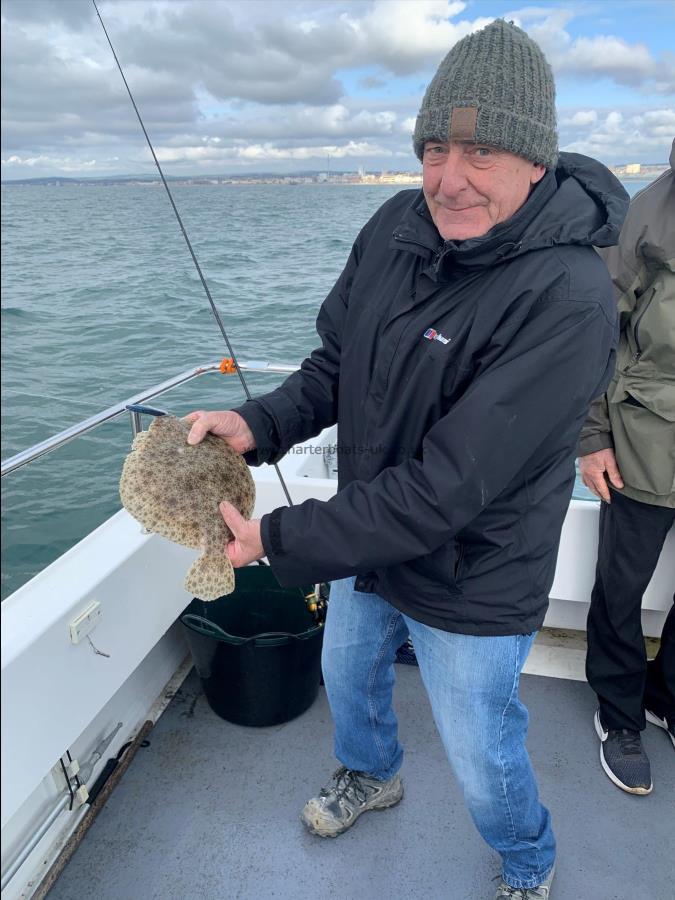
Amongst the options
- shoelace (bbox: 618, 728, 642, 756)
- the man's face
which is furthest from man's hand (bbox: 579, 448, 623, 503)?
the man's face

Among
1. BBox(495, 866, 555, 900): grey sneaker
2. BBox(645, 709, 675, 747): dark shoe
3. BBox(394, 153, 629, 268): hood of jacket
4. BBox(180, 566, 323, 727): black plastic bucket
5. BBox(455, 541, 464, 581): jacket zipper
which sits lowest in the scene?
BBox(645, 709, 675, 747): dark shoe

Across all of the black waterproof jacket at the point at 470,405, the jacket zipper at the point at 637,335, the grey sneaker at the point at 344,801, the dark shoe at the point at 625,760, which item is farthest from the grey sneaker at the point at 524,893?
the jacket zipper at the point at 637,335

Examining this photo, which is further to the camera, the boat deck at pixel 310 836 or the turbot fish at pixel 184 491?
the boat deck at pixel 310 836

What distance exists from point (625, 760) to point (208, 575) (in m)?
1.97

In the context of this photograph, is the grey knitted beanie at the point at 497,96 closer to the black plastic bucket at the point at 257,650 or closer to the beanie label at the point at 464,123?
the beanie label at the point at 464,123

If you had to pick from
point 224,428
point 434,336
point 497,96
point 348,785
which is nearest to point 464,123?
point 497,96

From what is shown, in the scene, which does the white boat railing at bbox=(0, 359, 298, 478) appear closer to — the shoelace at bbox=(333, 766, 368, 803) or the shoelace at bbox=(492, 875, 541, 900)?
the shoelace at bbox=(333, 766, 368, 803)

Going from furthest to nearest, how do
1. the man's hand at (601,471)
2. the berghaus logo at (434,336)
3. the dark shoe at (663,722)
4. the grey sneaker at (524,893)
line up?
the dark shoe at (663,722) < the man's hand at (601,471) < the grey sneaker at (524,893) < the berghaus logo at (434,336)

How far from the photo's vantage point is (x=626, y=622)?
2596 mm

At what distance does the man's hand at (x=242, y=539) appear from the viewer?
168cm

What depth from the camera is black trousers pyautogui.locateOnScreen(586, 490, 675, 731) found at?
2465 mm

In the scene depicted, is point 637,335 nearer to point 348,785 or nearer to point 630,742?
point 630,742

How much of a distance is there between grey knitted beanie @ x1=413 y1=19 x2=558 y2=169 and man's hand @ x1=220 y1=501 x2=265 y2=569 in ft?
3.54

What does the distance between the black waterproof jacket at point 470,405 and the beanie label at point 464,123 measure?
22 cm
